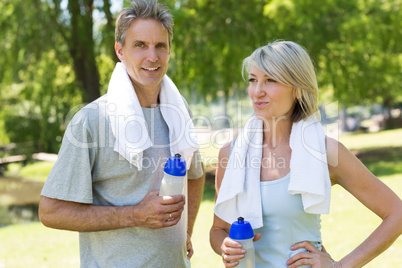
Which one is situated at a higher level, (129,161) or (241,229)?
(129,161)

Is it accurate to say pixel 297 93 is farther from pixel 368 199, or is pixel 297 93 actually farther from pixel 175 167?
pixel 175 167

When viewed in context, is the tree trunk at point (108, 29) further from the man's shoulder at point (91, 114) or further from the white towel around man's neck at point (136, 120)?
the man's shoulder at point (91, 114)

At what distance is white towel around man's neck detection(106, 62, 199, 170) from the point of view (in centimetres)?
234

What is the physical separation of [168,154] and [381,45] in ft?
36.0

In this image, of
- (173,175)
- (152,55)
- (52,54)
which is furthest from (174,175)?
→ (52,54)

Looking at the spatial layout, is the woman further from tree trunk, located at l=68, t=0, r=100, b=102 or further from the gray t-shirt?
tree trunk, located at l=68, t=0, r=100, b=102

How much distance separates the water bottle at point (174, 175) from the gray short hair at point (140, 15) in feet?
2.83

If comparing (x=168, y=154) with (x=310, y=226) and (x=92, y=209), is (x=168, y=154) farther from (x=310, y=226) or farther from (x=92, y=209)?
(x=310, y=226)

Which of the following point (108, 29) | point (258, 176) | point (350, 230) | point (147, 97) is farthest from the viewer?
point (108, 29)

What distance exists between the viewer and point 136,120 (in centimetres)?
242

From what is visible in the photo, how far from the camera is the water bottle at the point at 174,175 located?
7.10 feet

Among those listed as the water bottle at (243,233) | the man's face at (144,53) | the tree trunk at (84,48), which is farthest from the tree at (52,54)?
the water bottle at (243,233)

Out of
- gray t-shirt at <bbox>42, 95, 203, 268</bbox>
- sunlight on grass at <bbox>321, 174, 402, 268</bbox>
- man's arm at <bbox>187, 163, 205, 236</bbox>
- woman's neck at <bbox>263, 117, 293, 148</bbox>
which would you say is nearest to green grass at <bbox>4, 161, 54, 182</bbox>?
sunlight on grass at <bbox>321, 174, 402, 268</bbox>

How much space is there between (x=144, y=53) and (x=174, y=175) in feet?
2.59
